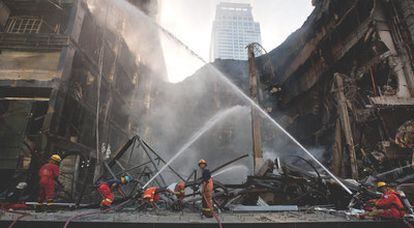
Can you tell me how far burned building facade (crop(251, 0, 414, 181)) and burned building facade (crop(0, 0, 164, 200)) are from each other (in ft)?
36.8

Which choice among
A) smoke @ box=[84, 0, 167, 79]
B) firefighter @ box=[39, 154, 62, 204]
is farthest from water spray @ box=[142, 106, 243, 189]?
firefighter @ box=[39, 154, 62, 204]

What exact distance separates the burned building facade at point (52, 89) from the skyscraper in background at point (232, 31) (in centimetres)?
10705

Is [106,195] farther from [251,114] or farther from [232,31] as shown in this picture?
[232,31]

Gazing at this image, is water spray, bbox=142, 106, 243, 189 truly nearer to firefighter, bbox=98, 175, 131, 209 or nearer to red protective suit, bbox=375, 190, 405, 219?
firefighter, bbox=98, 175, 131, 209

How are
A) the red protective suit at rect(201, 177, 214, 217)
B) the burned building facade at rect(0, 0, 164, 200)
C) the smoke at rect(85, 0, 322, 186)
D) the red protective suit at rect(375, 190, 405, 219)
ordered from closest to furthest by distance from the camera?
the red protective suit at rect(375, 190, 405, 219) → the red protective suit at rect(201, 177, 214, 217) → the burned building facade at rect(0, 0, 164, 200) → the smoke at rect(85, 0, 322, 186)

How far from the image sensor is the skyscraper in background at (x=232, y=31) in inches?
4872

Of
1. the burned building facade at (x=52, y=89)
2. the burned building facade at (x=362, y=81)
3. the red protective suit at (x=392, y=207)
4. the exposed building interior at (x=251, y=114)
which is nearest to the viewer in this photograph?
the red protective suit at (x=392, y=207)

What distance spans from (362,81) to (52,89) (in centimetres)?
1538

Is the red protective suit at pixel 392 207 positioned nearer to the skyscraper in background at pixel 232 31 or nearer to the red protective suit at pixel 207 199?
the red protective suit at pixel 207 199

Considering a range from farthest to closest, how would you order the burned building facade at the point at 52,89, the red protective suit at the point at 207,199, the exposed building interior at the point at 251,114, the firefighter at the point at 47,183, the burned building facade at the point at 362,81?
1. the burned building facade at the point at 52,89
2. the burned building facade at the point at 362,81
3. the exposed building interior at the point at 251,114
4. the firefighter at the point at 47,183
5. the red protective suit at the point at 207,199

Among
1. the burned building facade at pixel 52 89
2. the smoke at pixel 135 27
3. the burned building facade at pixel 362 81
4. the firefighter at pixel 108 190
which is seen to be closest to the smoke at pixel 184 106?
the smoke at pixel 135 27

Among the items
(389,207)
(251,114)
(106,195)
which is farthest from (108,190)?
(389,207)

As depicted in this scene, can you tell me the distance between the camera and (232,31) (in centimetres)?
13162

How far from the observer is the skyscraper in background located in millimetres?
123750
